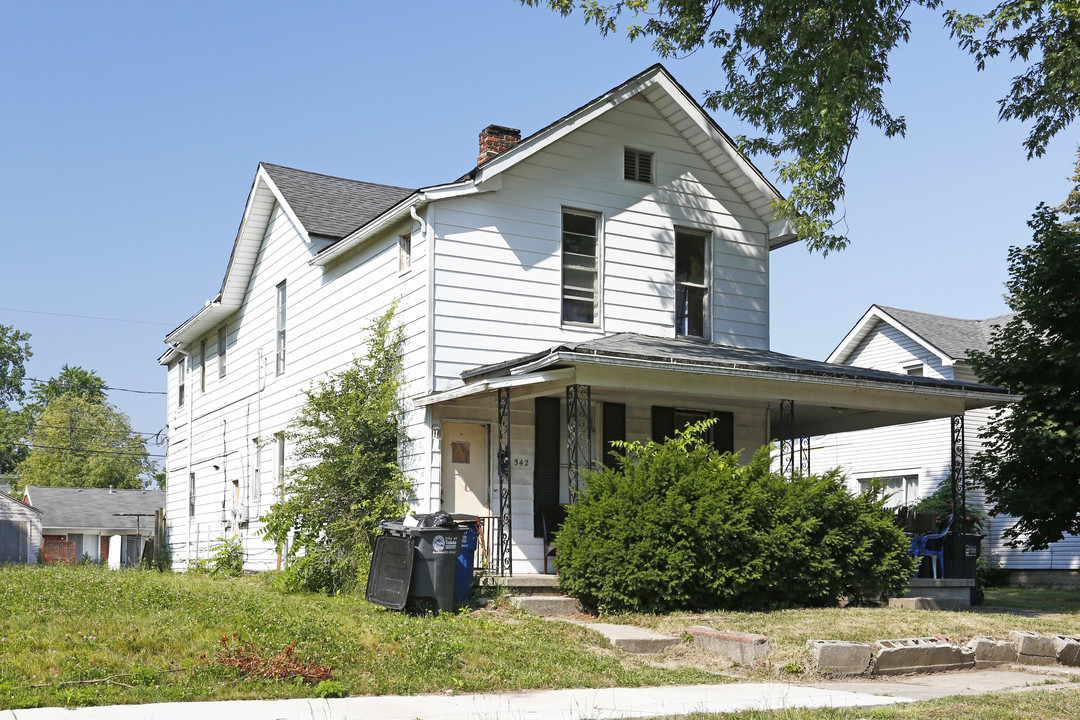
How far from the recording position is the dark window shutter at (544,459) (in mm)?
15930

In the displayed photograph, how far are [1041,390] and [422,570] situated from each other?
11.0 metres

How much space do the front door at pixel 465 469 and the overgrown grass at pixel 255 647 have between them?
3877mm

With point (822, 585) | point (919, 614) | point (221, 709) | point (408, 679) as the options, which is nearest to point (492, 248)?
point (822, 585)

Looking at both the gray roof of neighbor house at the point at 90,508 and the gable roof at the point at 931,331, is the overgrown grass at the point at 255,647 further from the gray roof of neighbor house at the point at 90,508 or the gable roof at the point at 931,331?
the gray roof of neighbor house at the point at 90,508

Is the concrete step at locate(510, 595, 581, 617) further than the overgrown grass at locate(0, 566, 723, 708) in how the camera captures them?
Yes

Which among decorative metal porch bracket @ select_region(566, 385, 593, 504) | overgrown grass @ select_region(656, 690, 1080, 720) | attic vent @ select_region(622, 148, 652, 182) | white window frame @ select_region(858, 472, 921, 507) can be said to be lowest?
overgrown grass @ select_region(656, 690, 1080, 720)

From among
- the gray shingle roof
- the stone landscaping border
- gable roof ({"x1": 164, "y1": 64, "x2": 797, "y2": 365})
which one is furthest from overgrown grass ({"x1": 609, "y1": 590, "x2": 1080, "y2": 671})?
the gray shingle roof

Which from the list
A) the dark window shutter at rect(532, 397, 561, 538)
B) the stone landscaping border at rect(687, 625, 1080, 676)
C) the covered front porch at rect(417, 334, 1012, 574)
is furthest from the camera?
the dark window shutter at rect(532, 397, 561, 538)

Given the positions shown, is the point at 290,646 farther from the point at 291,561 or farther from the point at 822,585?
the point at 291,561

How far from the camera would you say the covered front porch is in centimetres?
1380

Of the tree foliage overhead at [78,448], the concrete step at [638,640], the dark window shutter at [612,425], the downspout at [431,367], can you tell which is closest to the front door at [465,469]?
the downspout at [431,367]

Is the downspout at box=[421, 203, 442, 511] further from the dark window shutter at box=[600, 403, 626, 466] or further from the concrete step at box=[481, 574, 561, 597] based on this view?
the dark window shutter at box=[600, 403, 626, 466]

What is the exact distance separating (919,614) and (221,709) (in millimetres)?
8338

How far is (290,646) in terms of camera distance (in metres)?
8.55
